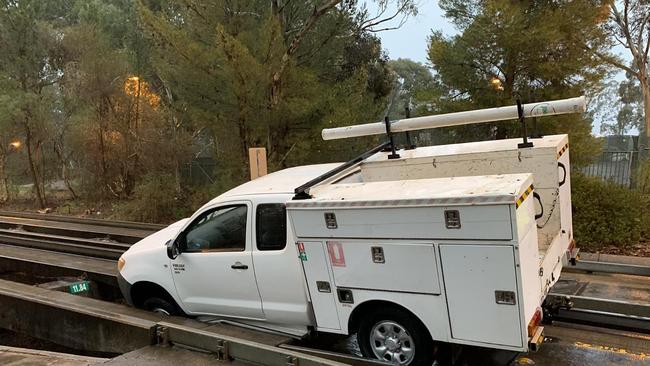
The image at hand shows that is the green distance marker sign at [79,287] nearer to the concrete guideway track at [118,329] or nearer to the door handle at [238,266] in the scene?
the concrete guideway track at [118,329]

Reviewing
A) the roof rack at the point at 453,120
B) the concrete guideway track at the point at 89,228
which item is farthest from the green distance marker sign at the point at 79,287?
the roof rack at the point at 453,120

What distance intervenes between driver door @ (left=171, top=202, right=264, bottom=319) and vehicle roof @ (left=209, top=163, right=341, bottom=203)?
0.20 meters

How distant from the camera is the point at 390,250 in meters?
4.19

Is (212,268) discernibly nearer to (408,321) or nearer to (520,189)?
(408,321)

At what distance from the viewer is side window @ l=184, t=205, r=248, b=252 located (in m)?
5.47

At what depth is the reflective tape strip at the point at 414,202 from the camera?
11.8 ft

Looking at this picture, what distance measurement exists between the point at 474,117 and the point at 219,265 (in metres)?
3.22

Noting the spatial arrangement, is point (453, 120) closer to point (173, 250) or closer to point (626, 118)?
point (173, 250)

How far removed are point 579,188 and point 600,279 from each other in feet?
13.6

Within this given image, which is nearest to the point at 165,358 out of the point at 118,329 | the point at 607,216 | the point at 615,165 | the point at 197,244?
the point at 118,329

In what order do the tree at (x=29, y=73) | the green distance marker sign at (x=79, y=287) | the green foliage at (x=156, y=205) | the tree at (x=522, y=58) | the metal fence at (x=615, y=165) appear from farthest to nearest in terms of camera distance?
the tree at (x=29, y=73) → the green foliage at (x=156, y=205) → the metal fence at (x=615, y=165) → the tree at (x=522, y=58) → the green distance marker sign at (x=79, y=287)

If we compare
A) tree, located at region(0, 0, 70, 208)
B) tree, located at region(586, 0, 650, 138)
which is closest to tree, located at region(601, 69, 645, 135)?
tree, located at region(586, 0, 650, 138)

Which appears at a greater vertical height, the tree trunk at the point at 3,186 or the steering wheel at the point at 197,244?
the tree trunk at the point at 3,186

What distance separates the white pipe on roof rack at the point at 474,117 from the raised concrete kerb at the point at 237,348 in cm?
272
